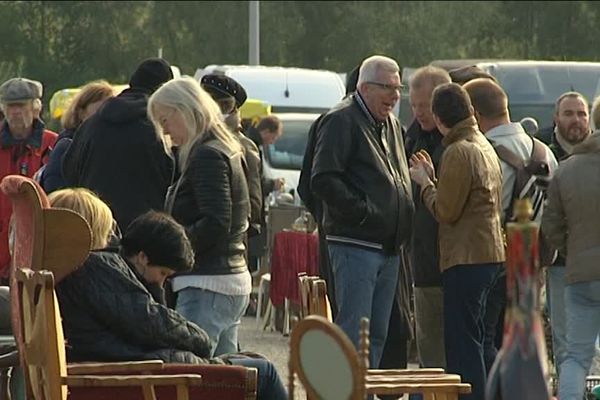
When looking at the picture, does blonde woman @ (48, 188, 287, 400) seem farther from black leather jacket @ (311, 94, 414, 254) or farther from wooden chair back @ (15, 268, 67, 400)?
black leather jacket @ (311, 94, 414, 254)

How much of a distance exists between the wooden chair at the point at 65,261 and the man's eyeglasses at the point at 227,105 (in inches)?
113

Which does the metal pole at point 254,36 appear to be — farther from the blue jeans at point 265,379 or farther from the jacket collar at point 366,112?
the blue jeans at point 265,379

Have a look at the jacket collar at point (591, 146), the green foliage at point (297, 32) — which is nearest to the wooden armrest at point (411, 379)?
the jacket collar at point (591, 146)

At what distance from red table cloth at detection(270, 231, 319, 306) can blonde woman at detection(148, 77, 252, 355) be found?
6583 mm

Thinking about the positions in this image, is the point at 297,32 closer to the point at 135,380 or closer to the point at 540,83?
the point at 540,83

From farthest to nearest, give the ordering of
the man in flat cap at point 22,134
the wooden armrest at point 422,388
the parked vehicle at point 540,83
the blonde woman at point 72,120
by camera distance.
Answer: the parked vehicle at point 540,83 < the man in flat cap at point 22,134 < the blonde woman at point 72,120 < the wooden armrest at point 422,388

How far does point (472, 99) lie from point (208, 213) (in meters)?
1.88

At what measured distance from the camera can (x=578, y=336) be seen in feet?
28.8

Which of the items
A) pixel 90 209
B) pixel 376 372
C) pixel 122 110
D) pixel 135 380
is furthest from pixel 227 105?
pixel 135 380

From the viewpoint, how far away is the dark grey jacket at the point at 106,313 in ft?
21.4

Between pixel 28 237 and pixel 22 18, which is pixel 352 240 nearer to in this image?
pixel 28 237

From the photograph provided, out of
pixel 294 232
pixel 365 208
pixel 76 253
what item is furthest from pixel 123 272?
pixel 294 232

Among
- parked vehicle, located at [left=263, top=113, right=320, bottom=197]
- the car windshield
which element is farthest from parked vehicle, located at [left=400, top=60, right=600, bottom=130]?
the car windshield

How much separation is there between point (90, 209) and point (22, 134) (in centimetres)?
362
